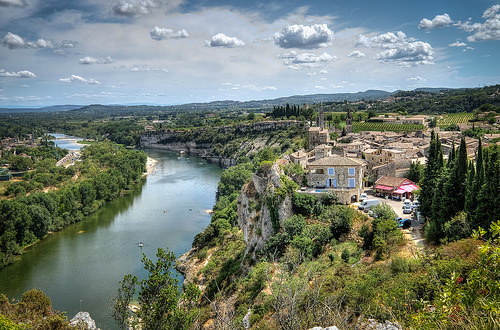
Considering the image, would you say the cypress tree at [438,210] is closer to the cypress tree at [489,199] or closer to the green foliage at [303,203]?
the cypress tree at [489,199]

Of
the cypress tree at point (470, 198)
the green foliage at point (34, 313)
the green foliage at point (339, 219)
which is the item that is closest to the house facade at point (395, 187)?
the green foliage at point (339, 219)

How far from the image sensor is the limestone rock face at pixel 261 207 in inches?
846

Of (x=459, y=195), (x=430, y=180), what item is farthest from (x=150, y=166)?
(x=459, y=195)

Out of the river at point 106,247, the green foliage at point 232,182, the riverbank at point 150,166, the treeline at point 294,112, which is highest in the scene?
the treeline at point 294,112

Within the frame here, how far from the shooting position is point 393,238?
17.3 metres

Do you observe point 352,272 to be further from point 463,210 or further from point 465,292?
point 465,292

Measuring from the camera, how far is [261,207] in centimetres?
2392

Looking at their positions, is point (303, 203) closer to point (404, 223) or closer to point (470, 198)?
point (404, 223)

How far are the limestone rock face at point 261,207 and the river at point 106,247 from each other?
997cm

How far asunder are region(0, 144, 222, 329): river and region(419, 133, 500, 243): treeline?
19.7 m

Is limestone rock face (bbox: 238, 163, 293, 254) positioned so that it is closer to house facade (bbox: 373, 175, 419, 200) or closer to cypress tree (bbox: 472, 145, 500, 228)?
house facade (bbox: 373, 175, 419, 200)

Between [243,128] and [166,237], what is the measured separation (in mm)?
65617

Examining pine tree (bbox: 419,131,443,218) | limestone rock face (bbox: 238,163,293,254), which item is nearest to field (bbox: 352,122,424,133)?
limestone rock face (bbox: 238,163,293,254)

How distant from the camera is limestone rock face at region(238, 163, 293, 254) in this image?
2148 centimetres
